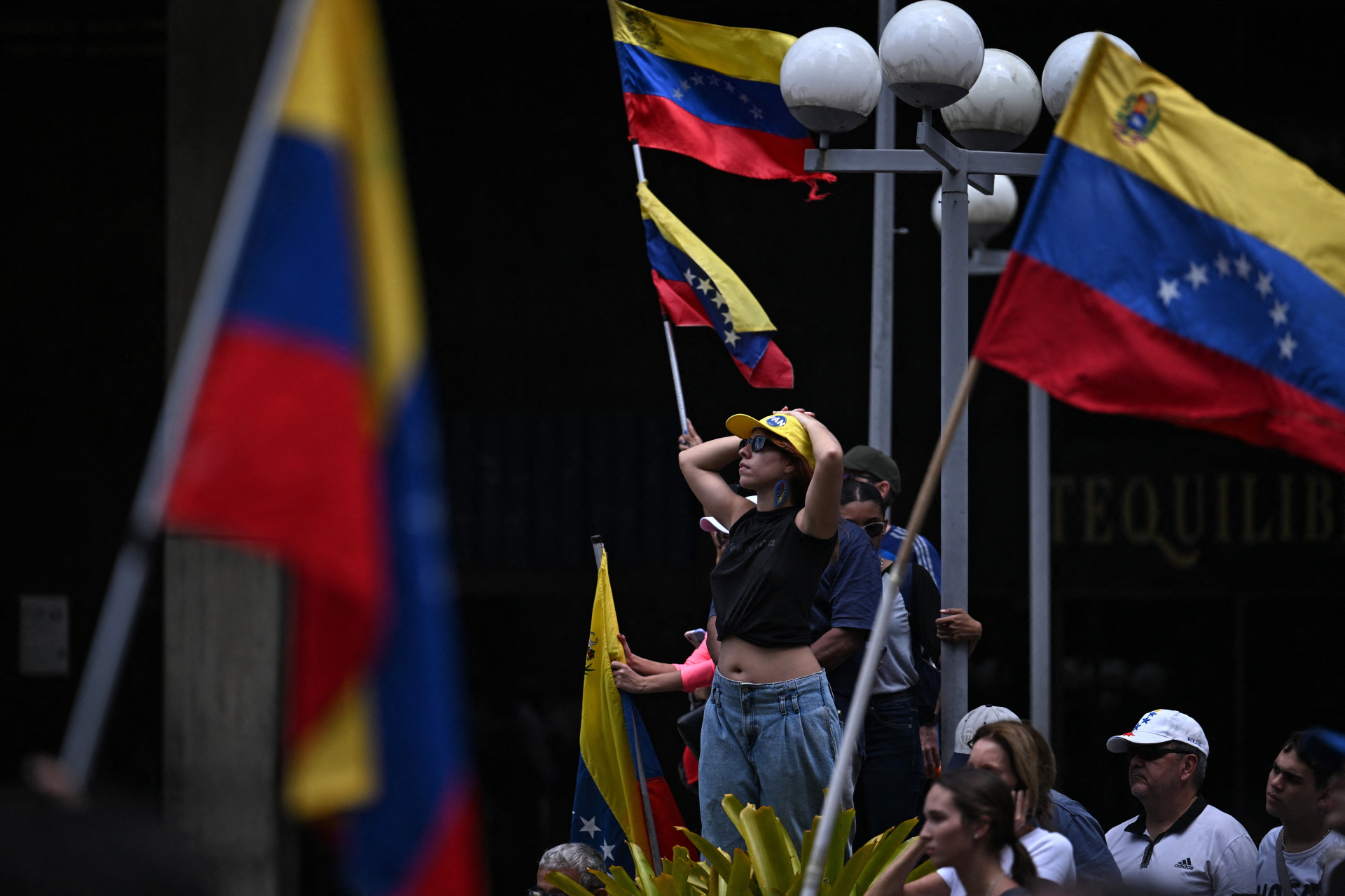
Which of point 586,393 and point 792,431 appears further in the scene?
point 586,393

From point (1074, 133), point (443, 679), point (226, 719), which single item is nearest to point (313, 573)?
point (443, 679)

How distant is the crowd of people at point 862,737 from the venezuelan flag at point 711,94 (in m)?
1.72

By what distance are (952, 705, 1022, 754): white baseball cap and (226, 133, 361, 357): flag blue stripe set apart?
333cm

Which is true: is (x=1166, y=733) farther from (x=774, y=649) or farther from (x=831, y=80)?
(x=831, y=80)

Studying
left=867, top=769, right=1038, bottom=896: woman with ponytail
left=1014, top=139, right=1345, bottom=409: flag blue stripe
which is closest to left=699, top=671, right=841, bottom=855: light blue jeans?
left=867, top=769, right=1038, bottom=896: woman with ponytail

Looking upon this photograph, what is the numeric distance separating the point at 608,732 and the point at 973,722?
174 cm

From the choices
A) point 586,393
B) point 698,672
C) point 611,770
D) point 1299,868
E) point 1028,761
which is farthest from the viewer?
point 586,393

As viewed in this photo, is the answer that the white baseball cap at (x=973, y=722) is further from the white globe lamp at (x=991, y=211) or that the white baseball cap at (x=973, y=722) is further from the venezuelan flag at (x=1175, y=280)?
the white globe lamp at (x=991, y=211)

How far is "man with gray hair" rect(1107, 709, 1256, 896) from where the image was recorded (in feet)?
18.8

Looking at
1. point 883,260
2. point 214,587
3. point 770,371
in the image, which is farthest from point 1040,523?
point 214,587

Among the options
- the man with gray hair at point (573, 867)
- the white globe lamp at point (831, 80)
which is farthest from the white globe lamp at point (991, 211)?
the man with gray hair at point (573, 867)

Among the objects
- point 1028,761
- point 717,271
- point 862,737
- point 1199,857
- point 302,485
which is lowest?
point 1199,857

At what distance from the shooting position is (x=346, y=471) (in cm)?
279

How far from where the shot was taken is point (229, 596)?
8.05m
